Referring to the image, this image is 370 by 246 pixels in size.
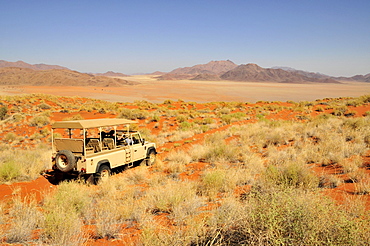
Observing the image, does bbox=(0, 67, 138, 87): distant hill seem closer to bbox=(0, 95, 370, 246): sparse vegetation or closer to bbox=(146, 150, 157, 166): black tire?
bbox=(146, 150, 157, 166): black tire

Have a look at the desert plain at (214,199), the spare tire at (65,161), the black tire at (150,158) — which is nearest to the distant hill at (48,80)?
the black tire at (150,158)

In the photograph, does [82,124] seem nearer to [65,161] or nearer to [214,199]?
[65,161]

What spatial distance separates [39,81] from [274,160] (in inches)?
4988

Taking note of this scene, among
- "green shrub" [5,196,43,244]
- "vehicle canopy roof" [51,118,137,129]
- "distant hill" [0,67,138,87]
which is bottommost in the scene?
"green shrub" [5,196,43,244]

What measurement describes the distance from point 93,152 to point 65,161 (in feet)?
3.67

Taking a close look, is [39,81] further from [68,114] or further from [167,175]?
[167,175]

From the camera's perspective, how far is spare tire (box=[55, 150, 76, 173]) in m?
7.90

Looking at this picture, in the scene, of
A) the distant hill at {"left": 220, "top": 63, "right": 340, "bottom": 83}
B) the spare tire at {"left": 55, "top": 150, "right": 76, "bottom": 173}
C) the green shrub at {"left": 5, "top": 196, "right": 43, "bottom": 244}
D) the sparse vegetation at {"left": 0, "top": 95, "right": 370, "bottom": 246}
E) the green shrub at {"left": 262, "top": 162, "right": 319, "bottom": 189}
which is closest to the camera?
the sparse vegetation at {"left": 0, "top": 95, "right": 370, "bottom": 246}

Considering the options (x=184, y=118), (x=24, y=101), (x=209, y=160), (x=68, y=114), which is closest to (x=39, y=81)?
(x=24, y=101)

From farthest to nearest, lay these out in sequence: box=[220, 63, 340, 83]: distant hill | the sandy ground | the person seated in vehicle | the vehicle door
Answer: box=[220, 63, 340, 83]: distant hill < the sandy ground < the vehicle door < the person seated in vehicle

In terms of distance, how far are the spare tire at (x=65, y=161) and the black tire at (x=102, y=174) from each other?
0.81 m

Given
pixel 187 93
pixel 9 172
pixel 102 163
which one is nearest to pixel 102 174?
pixel 102 163

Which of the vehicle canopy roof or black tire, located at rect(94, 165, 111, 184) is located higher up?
the vehicle canopy roof

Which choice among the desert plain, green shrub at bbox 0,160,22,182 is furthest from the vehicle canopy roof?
green shrub at bbox 0,160,22,182
